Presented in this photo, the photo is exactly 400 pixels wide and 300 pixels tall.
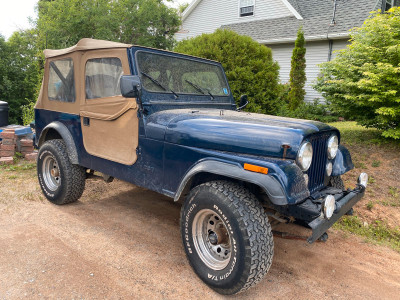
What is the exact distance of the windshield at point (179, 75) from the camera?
3191 mm

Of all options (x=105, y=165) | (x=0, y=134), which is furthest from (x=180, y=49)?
(x=105, y=165)

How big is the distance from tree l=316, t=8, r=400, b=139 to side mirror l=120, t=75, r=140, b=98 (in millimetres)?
4121

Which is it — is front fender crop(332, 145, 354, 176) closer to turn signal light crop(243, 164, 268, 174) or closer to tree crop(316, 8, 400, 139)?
turn signal light crop(243, 164, 268, 174)

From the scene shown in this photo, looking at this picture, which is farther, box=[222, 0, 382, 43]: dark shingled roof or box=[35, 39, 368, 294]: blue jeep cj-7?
box=[222, 0, 382, 43]: dark shingled roof

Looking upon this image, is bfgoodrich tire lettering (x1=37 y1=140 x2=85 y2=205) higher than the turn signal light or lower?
lower

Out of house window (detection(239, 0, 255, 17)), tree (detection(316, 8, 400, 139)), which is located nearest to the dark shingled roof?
house window (detection(239, 0, 255, 17))

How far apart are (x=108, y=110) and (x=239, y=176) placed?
1743 millimetres

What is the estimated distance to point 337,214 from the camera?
2502mm

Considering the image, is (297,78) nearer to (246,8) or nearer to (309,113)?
(309,113)

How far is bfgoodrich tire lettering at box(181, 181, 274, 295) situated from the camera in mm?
2225

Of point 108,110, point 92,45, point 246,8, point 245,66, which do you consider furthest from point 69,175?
point 246,8

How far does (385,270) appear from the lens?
115 inches

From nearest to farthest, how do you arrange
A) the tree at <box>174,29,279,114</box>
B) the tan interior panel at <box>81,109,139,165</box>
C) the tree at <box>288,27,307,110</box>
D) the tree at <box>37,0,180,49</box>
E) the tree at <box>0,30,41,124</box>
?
the tan interior panel at <box>81,109,139,165</box>, the tree at <box>174,29,279,114</box>, the tree at <box>37,0,180,49</box>, the tree at <box>288,27,307,110</box>, the tree at <box>0,30,41,124</box>

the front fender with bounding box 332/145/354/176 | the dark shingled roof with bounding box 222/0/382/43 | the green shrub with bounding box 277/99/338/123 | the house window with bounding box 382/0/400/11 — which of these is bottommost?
the green shrub with bounding box 277/99/338/123
